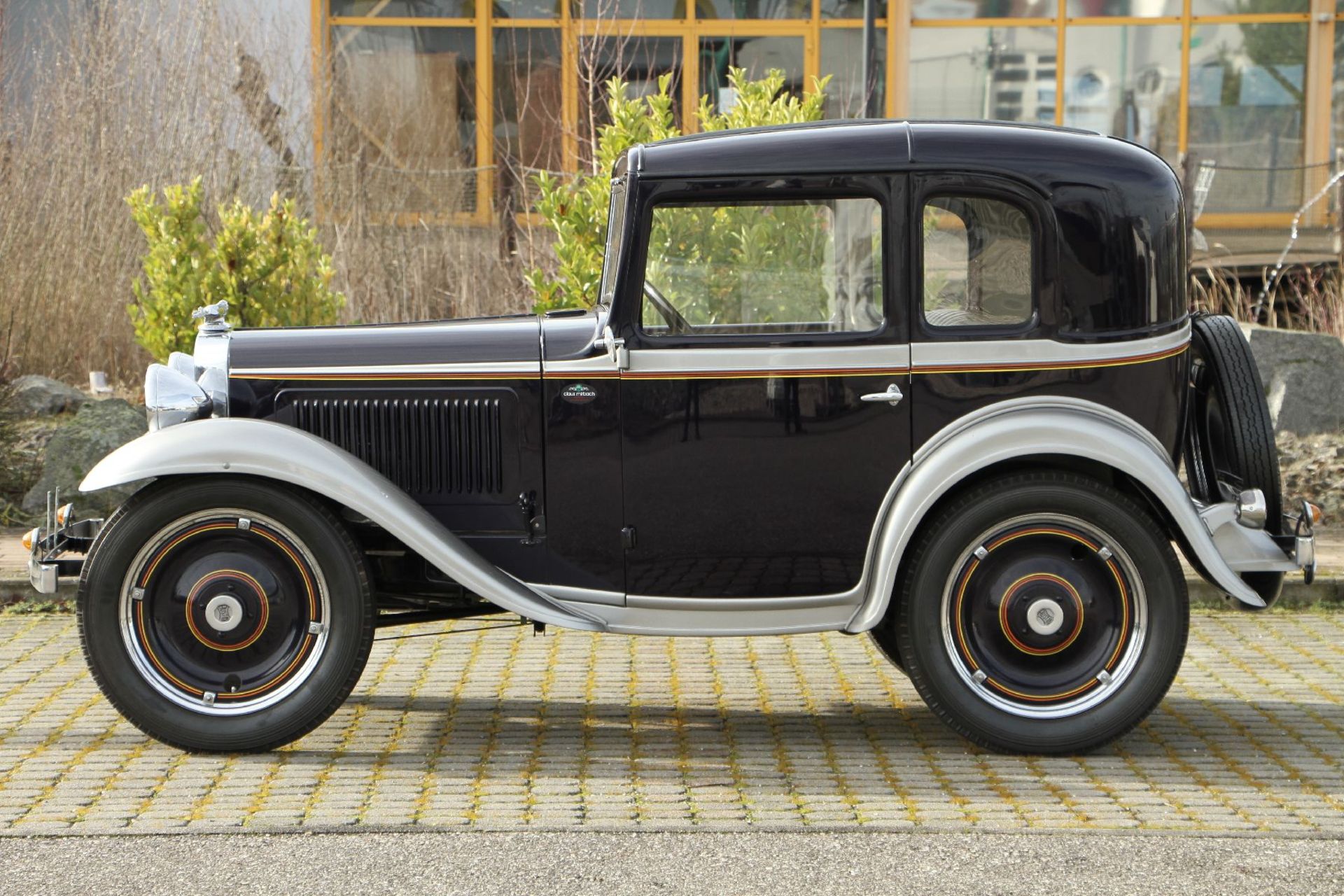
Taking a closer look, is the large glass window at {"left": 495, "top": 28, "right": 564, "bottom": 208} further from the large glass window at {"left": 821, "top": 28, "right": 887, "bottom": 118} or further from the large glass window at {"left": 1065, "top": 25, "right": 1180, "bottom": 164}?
the large glass window at {"left": 1065, "top": 25, "right": 1180, "bottom": 164}

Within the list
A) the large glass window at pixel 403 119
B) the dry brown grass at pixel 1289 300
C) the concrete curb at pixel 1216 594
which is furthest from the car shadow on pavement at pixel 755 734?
the large glass window at pixel 403 119

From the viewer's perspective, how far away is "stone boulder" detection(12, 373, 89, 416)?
1130 cm

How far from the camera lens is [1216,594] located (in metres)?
8.13

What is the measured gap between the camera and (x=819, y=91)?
1027 cm

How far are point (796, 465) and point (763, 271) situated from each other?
0.66m

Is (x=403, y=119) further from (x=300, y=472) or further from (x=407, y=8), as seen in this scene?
(x=300, y=472)

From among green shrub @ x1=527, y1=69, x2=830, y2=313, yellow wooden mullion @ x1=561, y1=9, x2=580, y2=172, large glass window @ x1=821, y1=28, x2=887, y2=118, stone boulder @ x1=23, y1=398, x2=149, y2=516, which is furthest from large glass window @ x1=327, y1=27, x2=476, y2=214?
green shrub @ x1=527, y1=69, x2=830, y2=313

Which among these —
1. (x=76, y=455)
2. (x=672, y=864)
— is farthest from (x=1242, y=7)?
(x=672, y=864)

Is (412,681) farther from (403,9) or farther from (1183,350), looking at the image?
(403,9)

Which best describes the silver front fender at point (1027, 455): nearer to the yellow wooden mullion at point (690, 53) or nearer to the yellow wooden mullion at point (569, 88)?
the yellow wooden mullion at point (569, 88)

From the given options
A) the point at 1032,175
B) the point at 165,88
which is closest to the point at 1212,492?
the point at 1032,175

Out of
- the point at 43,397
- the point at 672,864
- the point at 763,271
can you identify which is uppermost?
the point at 763,271

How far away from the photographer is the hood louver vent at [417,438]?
5.59 metres

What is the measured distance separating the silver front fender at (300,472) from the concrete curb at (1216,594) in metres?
3.05
